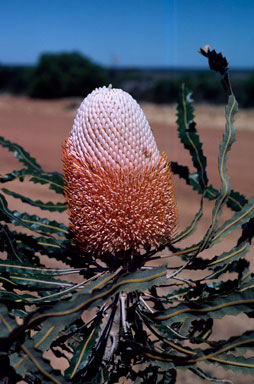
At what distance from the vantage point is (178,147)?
11.3 meters

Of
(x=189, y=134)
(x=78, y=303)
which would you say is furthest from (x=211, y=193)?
(x=78, y=303)

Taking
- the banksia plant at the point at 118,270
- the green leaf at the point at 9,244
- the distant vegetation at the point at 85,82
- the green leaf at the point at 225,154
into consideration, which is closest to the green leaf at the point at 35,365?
the banksia plant at the point at 118,270

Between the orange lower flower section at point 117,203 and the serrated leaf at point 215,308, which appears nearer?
the serrated leaf at point 215,308

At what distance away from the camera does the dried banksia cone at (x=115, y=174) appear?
1497 mm

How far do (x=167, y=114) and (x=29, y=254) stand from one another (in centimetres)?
1902

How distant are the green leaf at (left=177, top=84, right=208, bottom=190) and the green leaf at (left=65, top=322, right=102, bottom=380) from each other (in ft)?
2.42

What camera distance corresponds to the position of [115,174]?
1.51m

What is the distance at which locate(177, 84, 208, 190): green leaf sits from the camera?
6.12 feet

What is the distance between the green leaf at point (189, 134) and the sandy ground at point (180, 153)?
22 cm

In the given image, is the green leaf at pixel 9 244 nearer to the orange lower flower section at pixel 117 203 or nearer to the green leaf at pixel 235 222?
the orange lower flower section at pixel 117 203

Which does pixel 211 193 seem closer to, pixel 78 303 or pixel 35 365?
pixel 78 303

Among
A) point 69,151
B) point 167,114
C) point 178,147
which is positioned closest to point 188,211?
point 178,147

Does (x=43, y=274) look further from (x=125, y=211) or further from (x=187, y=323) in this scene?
(x=187, y=323)

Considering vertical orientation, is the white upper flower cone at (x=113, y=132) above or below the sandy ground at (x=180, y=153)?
above
